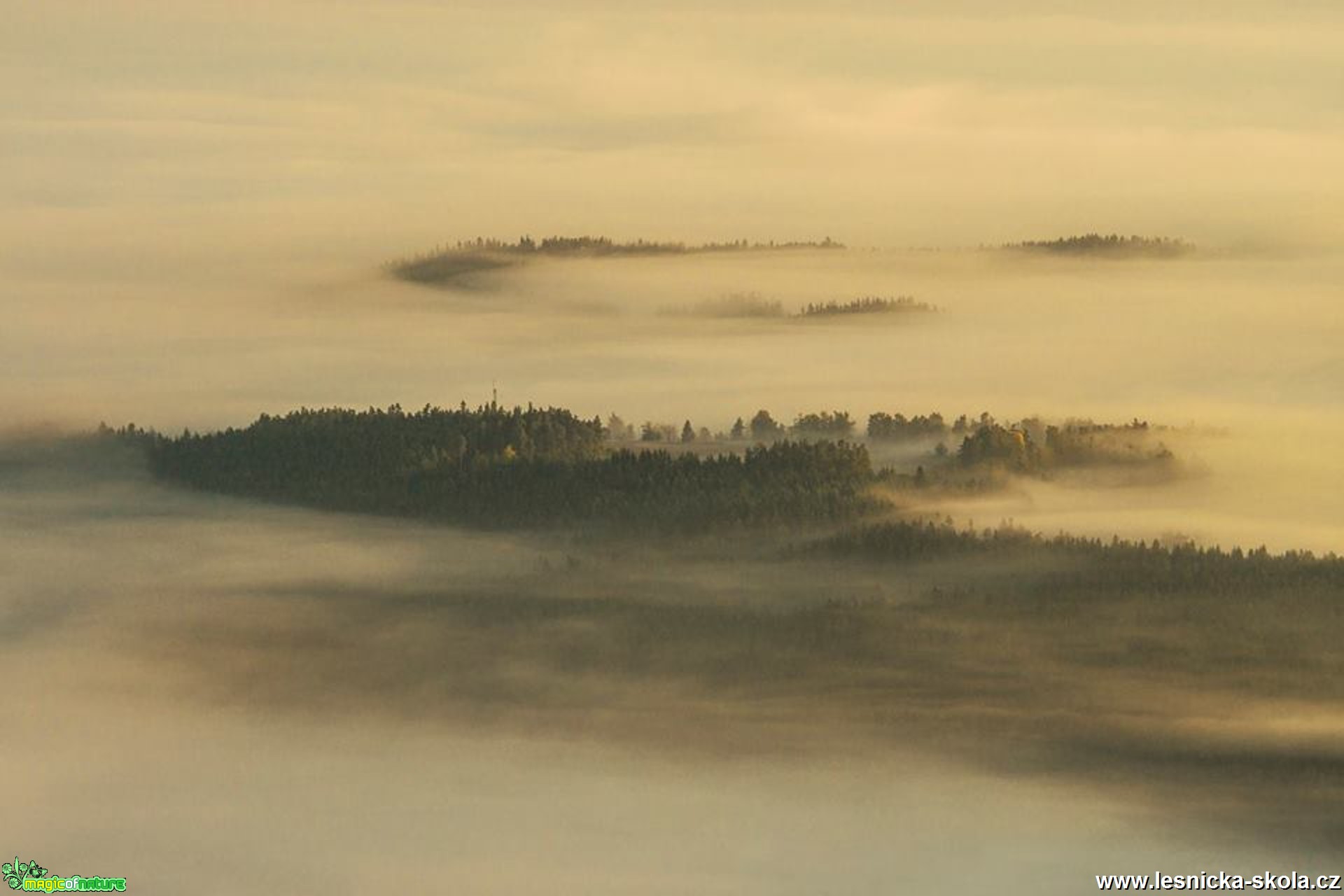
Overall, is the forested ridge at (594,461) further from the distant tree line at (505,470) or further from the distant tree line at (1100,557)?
the distant tree line at (1100,557)

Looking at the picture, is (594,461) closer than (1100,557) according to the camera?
No

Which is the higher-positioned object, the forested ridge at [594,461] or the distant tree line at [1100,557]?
the forested ridge at [594,461]

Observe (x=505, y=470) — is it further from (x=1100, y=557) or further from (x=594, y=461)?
(x=1100, y=557)

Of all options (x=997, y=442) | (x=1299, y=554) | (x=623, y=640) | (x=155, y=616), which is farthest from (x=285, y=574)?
(x=1299, y=554)

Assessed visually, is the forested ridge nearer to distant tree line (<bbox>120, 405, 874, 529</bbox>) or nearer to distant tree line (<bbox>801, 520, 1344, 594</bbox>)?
distant tree line (<bbox>120, 405, 874, 529</bbox>)

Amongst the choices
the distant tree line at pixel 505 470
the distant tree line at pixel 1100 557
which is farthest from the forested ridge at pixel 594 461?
the distant tree line at pixel 1100 557

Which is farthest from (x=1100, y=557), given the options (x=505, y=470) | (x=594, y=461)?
(x=505, y=470)

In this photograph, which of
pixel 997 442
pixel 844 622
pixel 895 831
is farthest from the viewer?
pixel 844 622

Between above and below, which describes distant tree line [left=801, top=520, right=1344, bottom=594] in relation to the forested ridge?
below

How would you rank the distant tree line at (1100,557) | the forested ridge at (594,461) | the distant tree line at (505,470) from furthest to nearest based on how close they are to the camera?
the distant tree line at (505,470)
the forested ridge at (594,461)
the distant tree line at (1100,557)

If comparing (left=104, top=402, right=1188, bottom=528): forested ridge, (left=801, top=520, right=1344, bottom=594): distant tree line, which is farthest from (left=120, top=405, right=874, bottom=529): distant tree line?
(left=801, top=520, right=1344, bottom=594): distant tree line

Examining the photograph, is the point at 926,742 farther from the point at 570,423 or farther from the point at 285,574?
the point at 285,574
